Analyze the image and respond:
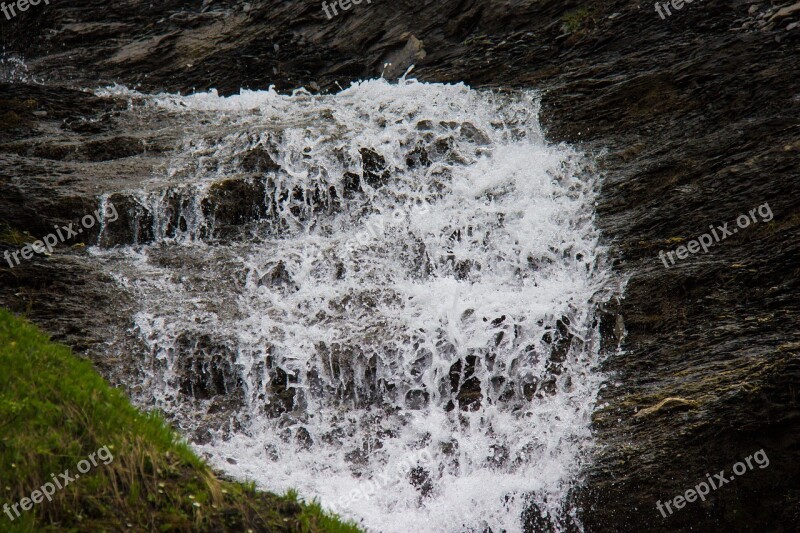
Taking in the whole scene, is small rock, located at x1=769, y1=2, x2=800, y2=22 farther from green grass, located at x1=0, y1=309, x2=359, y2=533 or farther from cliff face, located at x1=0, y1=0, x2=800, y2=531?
green grass, located at x1=0, y1=309, x2=359, y2=533

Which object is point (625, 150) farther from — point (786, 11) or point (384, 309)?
point (384, 309)

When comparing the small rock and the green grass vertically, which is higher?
the small rock

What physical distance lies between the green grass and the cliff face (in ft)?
8.91

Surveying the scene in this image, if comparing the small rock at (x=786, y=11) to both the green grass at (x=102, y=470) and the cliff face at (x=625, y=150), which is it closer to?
the cliff face at (x=625, y=150)

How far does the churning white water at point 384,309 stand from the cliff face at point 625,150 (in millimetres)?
557

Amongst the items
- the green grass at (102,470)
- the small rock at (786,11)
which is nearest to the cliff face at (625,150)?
the small rock at (786,11)

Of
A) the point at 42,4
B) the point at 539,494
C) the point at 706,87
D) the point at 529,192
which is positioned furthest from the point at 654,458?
the point at 42,4

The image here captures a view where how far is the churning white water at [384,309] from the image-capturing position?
7.56 meters

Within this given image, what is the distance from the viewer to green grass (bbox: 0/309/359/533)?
483 cm

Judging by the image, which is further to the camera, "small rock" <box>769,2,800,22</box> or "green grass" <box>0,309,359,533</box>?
"small rock" <box>769,2,800,22</box>

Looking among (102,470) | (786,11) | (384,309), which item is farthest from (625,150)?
(102,470)

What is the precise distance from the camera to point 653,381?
24.8 ft

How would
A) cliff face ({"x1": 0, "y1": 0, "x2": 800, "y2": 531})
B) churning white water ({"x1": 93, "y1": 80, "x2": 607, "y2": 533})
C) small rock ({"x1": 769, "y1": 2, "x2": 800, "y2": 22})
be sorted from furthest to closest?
small rock ({"x1": 769, "y1": 2, "x2": 800, "y2": 22})
churning white water ({"x1": 93, "y1": 80, "x2": 607, "y2": 533})
cliff face ({"x1": 0, "y1": 0, "x2": 800, "y2": 531})

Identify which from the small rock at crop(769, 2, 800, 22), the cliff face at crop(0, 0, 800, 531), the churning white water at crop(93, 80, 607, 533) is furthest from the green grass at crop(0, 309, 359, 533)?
the small rock at crop(769, 2, 800, 22)
